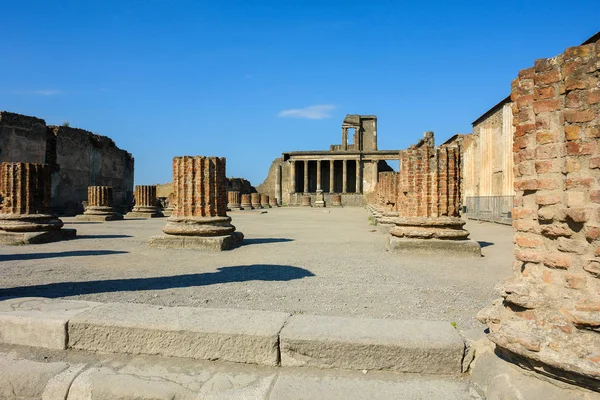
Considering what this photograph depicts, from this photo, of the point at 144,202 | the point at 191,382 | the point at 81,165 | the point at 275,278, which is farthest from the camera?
the point at 81,165

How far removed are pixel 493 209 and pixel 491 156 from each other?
720cm

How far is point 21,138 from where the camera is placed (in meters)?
19.4

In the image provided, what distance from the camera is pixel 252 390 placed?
228 centimetres

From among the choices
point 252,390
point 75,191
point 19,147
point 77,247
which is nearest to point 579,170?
point 252,390

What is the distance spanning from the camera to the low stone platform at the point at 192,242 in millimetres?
7648

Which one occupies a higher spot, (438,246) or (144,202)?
(144,202)

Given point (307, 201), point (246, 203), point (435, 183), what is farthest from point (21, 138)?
point (307, 201)

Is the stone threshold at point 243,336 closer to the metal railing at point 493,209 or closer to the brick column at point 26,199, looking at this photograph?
the brick column at point 26,199

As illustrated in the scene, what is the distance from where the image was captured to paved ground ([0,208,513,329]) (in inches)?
148

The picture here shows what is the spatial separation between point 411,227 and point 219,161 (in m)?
4.18

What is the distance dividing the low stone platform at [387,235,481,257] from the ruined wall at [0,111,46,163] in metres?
19.3

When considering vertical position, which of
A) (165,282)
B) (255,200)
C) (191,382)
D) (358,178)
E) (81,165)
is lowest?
(191,382)

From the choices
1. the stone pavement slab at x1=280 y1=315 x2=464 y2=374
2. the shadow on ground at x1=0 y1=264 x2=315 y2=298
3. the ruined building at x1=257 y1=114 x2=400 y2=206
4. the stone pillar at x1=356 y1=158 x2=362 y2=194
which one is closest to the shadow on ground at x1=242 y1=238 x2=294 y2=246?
the shadow on ground at x1=0 y1=264 x2=315 y2=298

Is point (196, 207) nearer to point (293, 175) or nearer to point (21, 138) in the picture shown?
point (21, 138)
